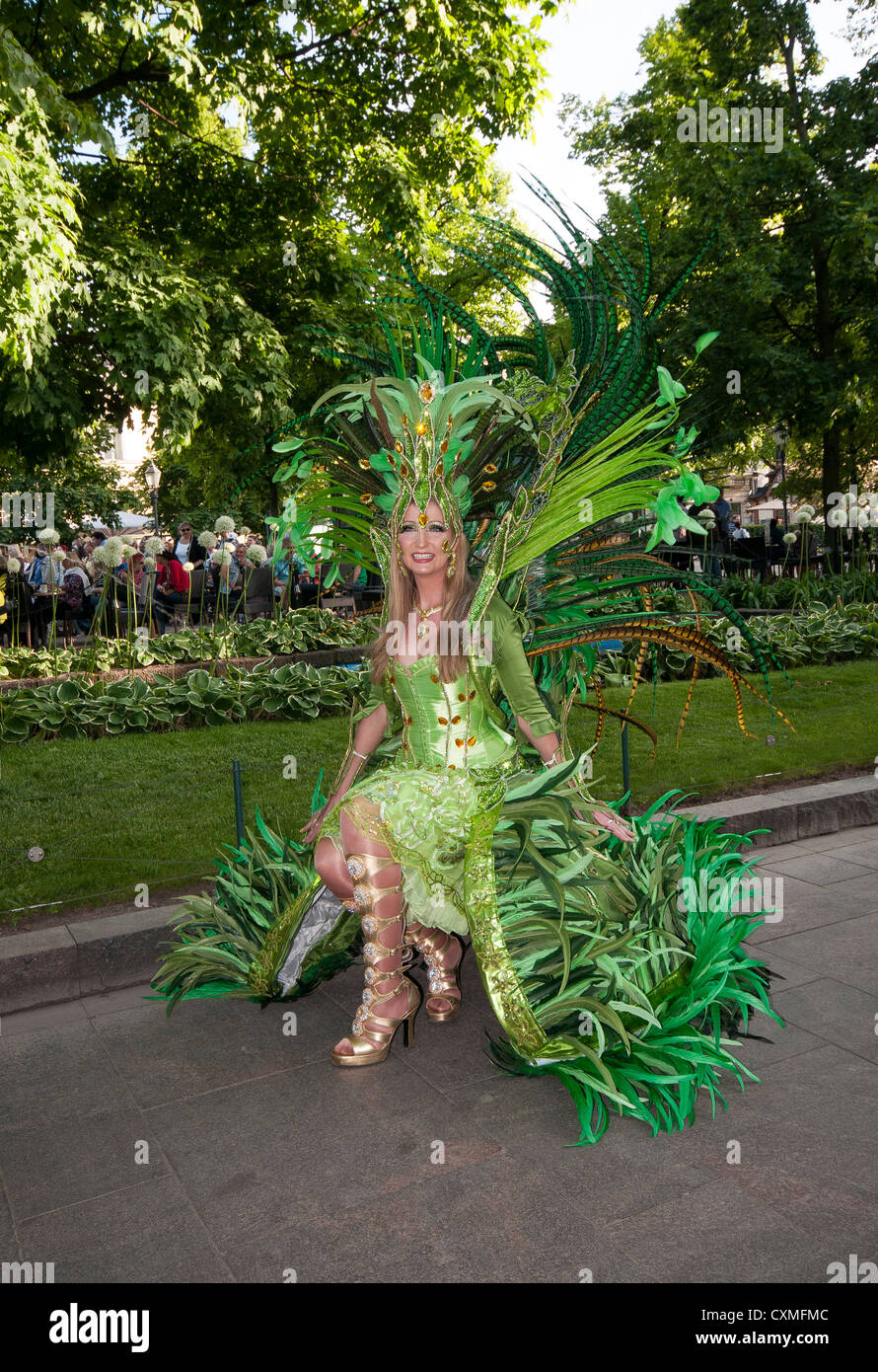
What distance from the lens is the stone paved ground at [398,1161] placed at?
2600 mm

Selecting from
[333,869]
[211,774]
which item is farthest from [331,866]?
[211,774]

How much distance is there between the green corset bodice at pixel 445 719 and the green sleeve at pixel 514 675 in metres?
0.11

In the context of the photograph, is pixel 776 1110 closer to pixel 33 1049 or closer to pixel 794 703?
pixel 33 1049

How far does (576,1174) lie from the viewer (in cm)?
293

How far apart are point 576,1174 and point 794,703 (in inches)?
267

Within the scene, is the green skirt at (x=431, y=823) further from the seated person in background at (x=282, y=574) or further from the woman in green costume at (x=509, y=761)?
the seated person in background at (x=282, y=574)

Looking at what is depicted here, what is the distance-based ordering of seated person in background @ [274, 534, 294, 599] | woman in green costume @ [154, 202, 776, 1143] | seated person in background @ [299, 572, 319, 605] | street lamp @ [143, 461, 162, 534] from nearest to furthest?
woman in green costume @ [154, 202, 776, 1143] < seated person in background @ [274, 534, 294, 599] < seated person in background @ [299, 572, 319, 605] < street lamp @ [143, 461, 162, 534]

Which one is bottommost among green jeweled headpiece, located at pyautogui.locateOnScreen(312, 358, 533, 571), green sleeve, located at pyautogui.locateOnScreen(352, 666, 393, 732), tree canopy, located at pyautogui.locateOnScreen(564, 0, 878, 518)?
green sleeve, located at pyautogui.locateOnScreen(352, 666, 393, 732)

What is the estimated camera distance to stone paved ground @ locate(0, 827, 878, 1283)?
2.60m

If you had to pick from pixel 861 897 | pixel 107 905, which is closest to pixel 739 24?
pixel 861 897

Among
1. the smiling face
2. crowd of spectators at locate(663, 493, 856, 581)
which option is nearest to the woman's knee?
the smiling face

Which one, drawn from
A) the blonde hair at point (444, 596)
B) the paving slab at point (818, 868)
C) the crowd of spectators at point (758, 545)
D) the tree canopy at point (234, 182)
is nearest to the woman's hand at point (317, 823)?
the blonde hair at point (444, 596)

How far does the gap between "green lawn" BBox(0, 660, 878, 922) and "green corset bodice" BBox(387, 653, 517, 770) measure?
3.43 feet

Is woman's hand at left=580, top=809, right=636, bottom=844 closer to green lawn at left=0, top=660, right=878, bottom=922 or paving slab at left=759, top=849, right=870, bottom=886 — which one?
green lawn at left=0, top=660, right=878, bottom=922
